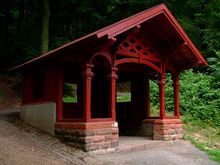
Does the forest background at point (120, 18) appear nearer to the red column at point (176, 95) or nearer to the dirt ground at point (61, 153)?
the red column at point (176, 95)

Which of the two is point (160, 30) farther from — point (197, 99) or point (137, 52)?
point (197, 99)

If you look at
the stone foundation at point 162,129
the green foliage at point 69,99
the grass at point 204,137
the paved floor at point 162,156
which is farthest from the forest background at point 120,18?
the green foliage at point 69,99

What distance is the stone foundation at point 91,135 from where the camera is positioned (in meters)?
9.16

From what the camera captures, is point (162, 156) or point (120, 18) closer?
point (162, 156)

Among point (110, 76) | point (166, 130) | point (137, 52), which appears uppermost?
point (137, 52)

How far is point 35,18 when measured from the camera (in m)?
29.8

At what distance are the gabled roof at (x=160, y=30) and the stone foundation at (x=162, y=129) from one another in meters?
2.56

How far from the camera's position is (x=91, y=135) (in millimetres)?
9227

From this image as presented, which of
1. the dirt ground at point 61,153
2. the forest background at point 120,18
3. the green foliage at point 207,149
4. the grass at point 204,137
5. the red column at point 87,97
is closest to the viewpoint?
the dirt ground at point 61,153

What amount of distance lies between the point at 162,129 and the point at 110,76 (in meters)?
3.09

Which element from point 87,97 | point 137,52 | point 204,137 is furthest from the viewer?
point 204,137

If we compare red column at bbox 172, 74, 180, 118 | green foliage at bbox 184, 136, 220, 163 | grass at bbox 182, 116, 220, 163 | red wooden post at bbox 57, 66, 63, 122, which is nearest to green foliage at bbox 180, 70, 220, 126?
grass at bbox 182, 116, 220, 163

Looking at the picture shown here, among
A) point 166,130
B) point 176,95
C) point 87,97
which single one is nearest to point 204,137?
point 176,95

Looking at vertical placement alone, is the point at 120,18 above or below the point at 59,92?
above
